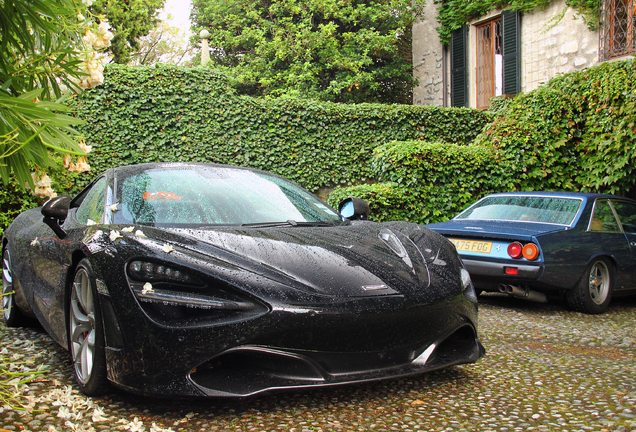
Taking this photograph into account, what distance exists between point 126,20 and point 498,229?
19.0 metres

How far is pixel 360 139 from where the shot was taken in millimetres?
11023

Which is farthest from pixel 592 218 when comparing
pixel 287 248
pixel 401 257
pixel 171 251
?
pixel 171 251

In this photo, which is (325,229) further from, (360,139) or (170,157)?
(360,139)

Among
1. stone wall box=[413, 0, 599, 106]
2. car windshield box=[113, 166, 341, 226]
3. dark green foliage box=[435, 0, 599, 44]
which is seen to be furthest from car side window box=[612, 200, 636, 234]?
dark green foliage box=[435, 0, 599, 44]

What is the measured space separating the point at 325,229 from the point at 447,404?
117cm

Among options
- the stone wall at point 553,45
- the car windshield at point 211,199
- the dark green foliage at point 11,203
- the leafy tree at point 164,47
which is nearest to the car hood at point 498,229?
the car windshield at point 211,199

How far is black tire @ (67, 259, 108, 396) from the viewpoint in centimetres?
254

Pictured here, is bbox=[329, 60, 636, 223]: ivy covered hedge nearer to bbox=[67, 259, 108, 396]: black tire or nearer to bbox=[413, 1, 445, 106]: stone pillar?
Answer: bbox=[413, 1, 445, 106]: stone pillar

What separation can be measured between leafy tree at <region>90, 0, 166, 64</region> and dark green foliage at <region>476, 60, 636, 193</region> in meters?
14.8

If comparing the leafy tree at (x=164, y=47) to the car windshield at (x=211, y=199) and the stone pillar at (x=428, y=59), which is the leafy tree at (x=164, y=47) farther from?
the car windshield at (x=211, y=199)

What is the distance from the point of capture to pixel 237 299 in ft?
7.65

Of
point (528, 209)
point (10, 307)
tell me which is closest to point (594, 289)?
point (528, 209)

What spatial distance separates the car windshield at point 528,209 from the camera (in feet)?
18.7

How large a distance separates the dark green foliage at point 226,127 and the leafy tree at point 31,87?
7.19m
